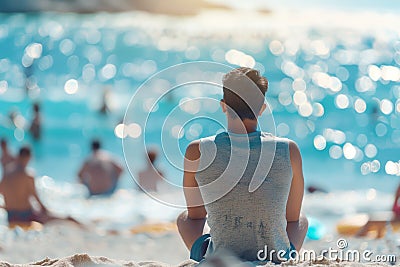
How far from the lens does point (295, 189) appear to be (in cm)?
301

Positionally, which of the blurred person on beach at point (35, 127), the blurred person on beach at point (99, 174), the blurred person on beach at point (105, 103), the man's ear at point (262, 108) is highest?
the blurred person on beach at point (105, 103)

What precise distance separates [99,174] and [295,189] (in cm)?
655

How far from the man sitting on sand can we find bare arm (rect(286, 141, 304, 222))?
14.2 ft

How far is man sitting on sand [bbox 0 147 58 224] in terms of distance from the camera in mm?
7123

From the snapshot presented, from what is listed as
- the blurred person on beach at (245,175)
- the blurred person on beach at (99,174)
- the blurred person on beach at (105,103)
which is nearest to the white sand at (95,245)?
the blurred person on beach at (99,174)

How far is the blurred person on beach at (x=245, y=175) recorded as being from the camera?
9.37 ft

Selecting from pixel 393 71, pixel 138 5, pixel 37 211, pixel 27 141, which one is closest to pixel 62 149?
pixel 27 141

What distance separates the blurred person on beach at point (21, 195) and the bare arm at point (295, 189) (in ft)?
14.1

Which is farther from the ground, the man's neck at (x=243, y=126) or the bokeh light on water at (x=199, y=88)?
the bokeh light on water at (x=199, y=88)

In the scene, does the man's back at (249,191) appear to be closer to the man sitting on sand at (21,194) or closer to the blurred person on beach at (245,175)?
the blurred person on beach at (245,175)

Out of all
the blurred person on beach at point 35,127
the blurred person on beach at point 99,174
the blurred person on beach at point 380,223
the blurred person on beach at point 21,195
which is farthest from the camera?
the blurred person on beach at point 35,127

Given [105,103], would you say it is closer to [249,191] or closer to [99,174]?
[99,174]

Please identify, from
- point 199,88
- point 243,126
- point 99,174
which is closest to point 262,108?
point 243,126

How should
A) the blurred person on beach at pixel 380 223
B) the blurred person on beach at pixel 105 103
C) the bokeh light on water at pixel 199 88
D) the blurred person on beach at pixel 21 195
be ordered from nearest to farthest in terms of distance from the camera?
the blurred person on beach at pixel 380 223 → the blurred person on beach at pixel 21 195 → the bokeh light on water at pixel 199 88 → the blurred person on beach at pixel 105 103
